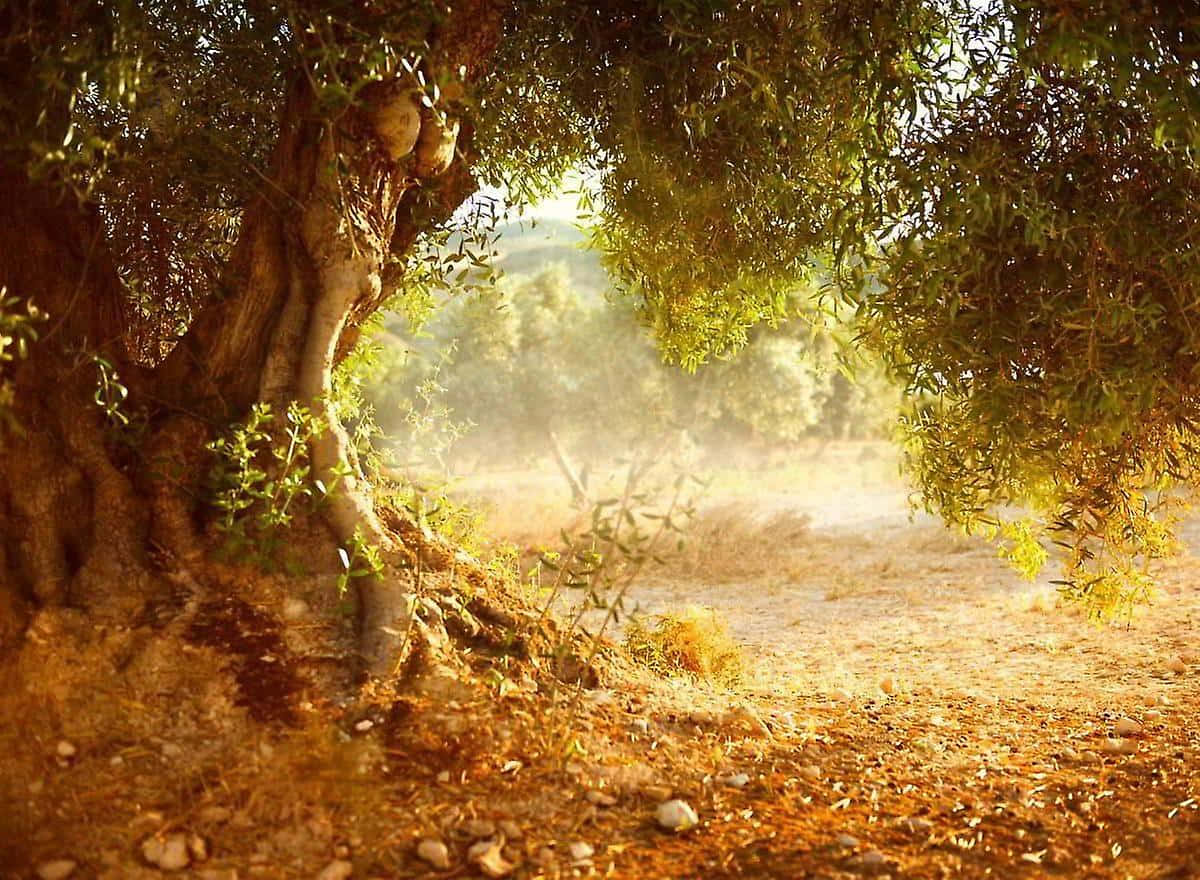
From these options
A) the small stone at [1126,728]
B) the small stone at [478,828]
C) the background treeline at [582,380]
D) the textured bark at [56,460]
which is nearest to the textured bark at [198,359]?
the textured bark at [56,460]

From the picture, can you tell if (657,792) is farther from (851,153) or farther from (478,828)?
(851,153)

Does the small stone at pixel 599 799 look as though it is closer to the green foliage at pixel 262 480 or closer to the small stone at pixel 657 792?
the small stone at pixel 657 792

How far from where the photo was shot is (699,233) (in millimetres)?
6406

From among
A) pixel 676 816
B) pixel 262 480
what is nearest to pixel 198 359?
pixel 262 480

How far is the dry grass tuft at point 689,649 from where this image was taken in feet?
21.9

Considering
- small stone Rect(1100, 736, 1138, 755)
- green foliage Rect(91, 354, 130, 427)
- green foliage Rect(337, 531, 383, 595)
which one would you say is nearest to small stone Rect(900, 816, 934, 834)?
small stone Rect(1100, 736, 1138, 755)

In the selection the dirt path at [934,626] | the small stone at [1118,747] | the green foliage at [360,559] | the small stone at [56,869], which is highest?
the green foliage at [360,559]

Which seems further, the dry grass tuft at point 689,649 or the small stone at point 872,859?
the dry grass tuft at point 689,649

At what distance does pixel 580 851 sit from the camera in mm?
→ 3480

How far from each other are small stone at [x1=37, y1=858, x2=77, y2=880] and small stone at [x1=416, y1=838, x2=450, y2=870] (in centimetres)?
108

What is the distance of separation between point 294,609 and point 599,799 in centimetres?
156

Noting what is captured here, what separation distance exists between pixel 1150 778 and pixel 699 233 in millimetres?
3864

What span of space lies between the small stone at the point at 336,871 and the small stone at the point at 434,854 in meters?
0.23

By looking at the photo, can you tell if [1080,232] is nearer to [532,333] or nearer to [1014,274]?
[1014,274]
